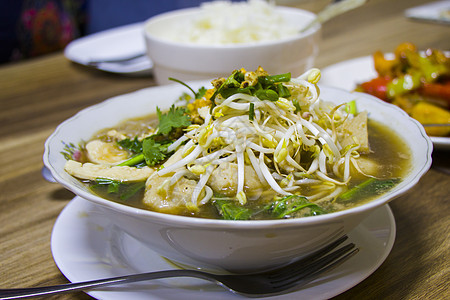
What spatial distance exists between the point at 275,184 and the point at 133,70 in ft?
6.37

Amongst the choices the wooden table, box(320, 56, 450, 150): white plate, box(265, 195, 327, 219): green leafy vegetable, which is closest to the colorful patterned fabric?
the wooden table

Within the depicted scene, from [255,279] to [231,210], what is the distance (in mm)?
191

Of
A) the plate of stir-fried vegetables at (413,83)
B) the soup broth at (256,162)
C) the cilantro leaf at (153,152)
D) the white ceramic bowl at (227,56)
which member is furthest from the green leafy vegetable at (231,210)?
the white ceramic bowl at (227,56)

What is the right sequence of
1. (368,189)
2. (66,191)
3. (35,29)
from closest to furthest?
1. (368,189)
2. (66,191)
3. (35,29)

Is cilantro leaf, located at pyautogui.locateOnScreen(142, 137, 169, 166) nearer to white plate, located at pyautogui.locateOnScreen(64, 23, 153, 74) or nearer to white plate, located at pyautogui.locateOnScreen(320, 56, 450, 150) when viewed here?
white plate, located at pyautogui.locateOnScreen(320, 56, 450, 150)

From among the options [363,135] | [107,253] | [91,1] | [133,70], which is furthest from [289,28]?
[91,1]

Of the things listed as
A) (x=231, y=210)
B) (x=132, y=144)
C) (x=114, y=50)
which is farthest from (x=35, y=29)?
(x=231, y=210)

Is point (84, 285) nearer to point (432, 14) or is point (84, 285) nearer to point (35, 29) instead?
point (432, 14)

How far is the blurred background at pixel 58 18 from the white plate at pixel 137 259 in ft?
11.2

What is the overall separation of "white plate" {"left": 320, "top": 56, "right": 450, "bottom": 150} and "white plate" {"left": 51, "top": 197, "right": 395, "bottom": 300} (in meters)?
1.16

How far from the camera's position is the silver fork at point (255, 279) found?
105cm

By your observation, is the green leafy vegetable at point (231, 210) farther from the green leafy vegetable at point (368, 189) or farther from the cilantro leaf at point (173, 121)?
the cilantro leaf at point (173, 121)

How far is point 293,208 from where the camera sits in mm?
1058

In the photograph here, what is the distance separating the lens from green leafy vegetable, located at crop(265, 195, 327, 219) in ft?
3.41
